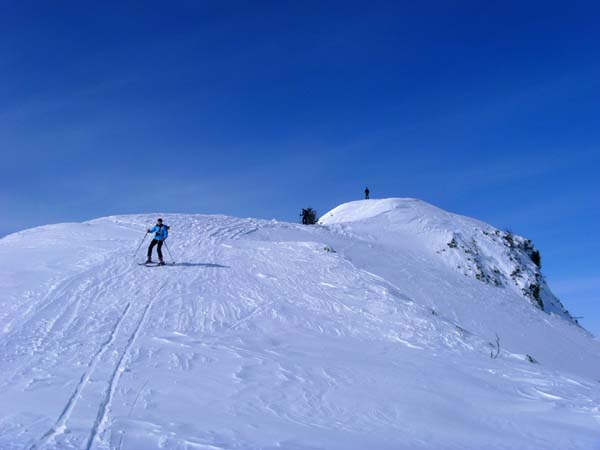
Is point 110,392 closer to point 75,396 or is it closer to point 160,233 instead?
point 75,396

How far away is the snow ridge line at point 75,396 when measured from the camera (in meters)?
5.69

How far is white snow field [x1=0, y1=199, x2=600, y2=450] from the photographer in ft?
21.5

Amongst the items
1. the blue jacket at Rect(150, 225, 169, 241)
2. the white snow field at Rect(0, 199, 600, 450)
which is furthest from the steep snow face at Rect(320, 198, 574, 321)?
the blue jacket at Rect(150, 225, 169, 241)

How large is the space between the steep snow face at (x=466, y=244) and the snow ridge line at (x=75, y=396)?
20.2m

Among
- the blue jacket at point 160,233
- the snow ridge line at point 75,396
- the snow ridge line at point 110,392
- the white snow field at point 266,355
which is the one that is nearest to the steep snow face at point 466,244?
the white snow field at point 266,355

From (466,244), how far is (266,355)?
881 inches

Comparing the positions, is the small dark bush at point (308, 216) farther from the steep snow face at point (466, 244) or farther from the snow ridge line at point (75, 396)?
the snow ridge line at point (75, 396)

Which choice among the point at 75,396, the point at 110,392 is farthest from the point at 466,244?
the point at 75,396

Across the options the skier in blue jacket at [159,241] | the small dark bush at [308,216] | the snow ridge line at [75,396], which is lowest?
the snow ridge line at [75,396]

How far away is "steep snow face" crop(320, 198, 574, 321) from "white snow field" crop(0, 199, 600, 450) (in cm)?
414

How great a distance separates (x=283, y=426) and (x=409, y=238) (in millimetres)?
24770

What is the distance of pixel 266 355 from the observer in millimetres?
9969

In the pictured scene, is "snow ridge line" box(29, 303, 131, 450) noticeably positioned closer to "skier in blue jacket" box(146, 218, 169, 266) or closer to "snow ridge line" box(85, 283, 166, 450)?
"snow ridge line" box(85, 283, 166, 450)

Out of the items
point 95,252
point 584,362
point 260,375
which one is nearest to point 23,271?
point 95,252
